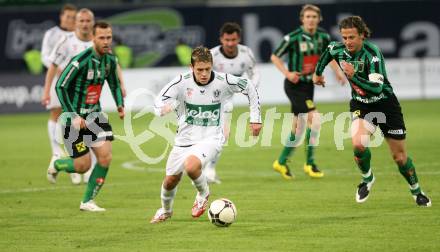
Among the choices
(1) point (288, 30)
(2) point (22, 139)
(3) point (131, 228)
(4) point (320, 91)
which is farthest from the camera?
(1) point (288, 30)

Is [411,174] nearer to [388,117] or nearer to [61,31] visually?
[388,117]

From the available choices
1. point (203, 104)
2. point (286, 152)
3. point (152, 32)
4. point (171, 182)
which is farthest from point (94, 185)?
point (152, 32)

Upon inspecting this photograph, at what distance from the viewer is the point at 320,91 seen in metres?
28.1

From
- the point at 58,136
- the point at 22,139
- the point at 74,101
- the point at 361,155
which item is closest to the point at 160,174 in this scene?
the point at 58,136

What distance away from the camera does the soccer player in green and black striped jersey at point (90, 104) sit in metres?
11.6

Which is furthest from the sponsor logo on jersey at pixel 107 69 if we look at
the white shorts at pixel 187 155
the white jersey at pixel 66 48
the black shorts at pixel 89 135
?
the white jersey at pixel 66 48

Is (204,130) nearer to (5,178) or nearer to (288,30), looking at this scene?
(5,178)

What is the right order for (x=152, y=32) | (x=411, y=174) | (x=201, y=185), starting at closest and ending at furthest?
(x=201, y=185), (x=411, y=174), (x=152, y=32)

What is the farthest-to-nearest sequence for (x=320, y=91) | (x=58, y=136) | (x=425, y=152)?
1. (x=320, y=91)
2. (x=425, y=152)
3. (x=58, y=136)

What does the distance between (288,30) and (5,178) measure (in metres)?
16.9

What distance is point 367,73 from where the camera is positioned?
1103 centimetres

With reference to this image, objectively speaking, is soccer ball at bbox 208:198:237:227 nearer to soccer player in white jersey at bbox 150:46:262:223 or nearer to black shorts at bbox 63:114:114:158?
soccer player in white jersey at bbox 150:46:262:223

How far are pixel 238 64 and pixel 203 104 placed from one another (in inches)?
161

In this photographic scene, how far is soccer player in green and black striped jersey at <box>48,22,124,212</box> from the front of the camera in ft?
38.2
